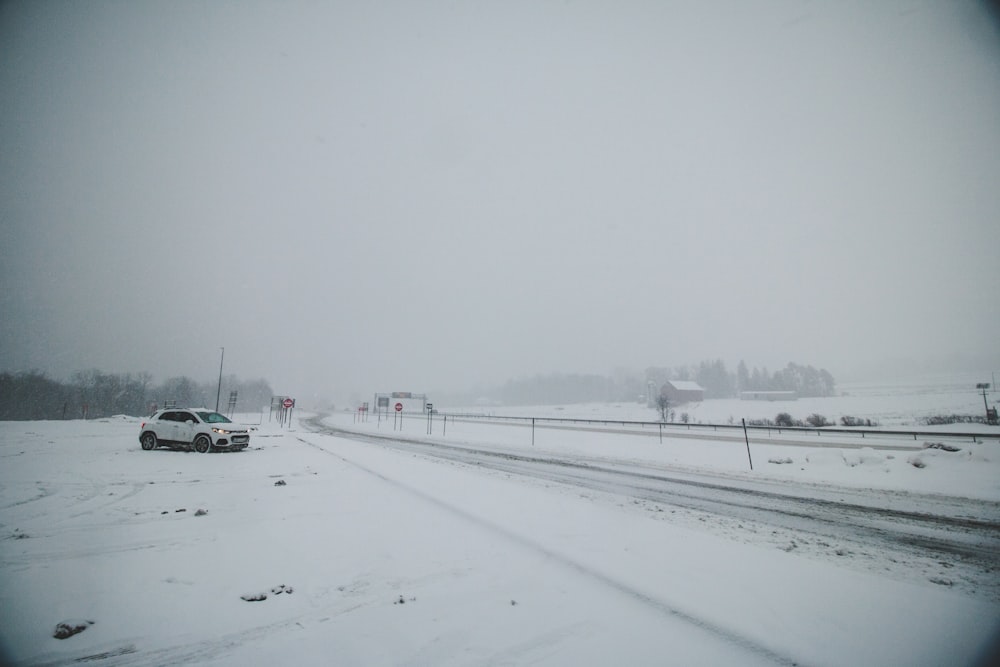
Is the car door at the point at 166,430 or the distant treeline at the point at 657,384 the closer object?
the car door at the point at 166,430

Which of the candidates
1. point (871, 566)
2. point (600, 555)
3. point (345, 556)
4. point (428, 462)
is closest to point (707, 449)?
point (428, 462)

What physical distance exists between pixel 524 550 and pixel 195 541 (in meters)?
4.76

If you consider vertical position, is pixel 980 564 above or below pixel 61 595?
below

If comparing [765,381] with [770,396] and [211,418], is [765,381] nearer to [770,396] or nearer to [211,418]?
[770,396]

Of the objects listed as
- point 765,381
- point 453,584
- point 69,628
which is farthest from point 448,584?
point 765,381

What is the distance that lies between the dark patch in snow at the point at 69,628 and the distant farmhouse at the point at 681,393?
8571cm

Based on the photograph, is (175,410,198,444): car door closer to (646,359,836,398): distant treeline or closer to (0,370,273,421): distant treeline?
(0,370,273,421): distant treeline

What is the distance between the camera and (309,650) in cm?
317

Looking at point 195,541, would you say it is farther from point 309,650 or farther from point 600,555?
point 600,555

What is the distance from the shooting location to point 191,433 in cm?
1625

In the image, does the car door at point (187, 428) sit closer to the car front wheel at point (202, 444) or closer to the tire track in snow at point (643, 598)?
the car front wheel at point (202, 444)

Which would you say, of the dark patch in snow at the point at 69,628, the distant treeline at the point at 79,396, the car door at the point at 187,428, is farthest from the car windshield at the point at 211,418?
the distant treeline at the point at 79,396

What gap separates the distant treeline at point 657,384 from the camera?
355 feet

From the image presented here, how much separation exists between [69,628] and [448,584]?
11.0ft
